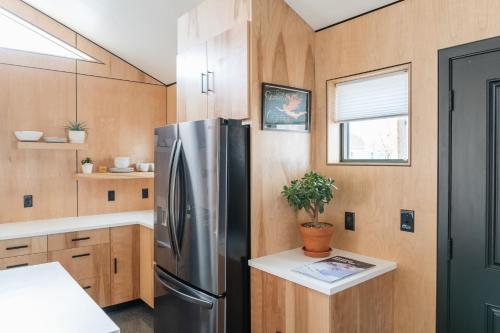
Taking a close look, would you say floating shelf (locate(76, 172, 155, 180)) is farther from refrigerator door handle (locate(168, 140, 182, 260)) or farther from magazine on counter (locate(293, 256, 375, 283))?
magazine on counter (locate(293, 256, 375, 283))

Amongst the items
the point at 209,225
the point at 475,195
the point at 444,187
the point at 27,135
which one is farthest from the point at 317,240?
the point at 27,135

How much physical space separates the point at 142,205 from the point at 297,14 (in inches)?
107

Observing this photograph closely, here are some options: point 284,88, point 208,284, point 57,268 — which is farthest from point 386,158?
point 57,268

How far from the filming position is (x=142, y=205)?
4082 mm

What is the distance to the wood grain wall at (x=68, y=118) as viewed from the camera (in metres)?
3.23

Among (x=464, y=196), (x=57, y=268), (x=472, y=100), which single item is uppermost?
(x=472, y=100)

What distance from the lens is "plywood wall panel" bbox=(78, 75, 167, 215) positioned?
12.0ft

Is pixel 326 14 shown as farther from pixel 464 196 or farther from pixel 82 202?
pixel 82 202

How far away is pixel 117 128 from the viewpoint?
386 cm

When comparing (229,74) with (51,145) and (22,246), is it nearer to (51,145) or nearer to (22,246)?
(51,145)

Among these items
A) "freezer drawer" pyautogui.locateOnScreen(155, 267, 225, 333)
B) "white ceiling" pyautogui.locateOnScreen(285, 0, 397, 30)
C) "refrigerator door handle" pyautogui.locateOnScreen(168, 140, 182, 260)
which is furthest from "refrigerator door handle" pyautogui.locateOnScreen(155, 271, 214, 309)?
"white ceiling" pyautogui.locateOnScreen(285, 0, 397, 30)

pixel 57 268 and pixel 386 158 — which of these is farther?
pixel 386 158

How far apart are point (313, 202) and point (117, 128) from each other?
252 centimetres

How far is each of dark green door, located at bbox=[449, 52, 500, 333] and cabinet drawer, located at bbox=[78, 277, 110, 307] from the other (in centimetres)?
280
